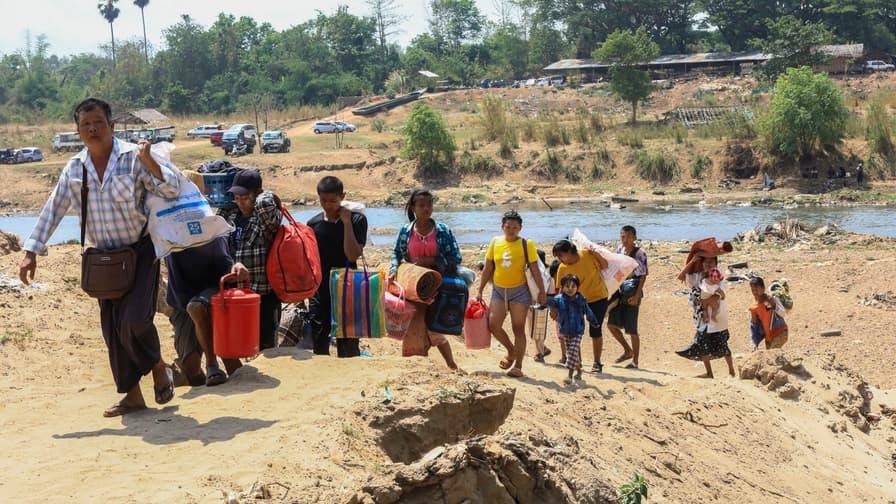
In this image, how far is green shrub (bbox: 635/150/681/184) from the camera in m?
40.6

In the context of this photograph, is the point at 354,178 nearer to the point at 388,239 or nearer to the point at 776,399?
the point at 388,239

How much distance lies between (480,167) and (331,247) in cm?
3568

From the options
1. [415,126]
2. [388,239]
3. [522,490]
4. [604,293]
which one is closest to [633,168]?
[415,126]

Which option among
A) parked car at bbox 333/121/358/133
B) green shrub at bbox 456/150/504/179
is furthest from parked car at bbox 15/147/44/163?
green shrub at bbox 456/150/504/179

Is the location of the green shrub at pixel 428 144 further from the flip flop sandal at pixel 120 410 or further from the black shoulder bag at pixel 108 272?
the black shoulder bag at pixel 108 272

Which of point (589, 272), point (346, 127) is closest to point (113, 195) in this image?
point (589, 272)

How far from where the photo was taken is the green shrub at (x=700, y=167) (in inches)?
1592

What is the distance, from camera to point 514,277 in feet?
26.7

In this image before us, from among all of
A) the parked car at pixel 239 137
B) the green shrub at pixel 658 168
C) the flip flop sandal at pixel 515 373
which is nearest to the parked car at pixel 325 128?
the parked car at pixel 239 137

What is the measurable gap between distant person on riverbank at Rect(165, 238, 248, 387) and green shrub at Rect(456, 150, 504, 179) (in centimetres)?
3626

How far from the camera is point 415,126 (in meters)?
42.2

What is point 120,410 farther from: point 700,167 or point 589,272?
point 700,167

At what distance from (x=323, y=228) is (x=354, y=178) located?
35.8 metres

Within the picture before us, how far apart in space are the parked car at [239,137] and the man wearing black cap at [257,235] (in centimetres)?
4049
